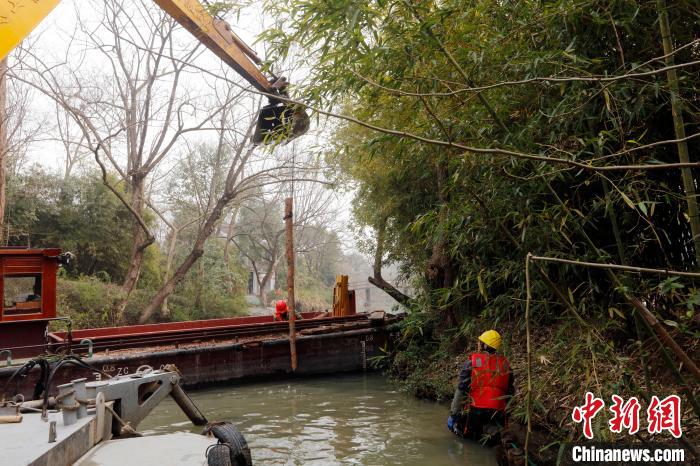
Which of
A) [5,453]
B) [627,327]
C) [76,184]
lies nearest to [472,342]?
[627,327]

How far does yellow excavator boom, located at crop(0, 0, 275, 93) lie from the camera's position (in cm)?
448

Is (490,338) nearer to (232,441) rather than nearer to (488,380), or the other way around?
(488,380)

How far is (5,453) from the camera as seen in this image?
10.4 ft

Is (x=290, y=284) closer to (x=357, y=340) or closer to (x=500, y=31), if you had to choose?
(x=357, y=340)

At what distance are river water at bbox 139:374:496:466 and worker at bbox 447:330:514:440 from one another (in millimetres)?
274

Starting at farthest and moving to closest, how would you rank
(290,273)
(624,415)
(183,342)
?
(183,342)
(290,273)
(624,415)

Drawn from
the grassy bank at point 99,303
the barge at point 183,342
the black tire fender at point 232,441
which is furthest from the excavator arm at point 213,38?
the grassy bank at point 99,303

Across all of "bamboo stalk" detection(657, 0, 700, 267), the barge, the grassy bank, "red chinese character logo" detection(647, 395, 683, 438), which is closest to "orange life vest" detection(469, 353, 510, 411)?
the barge

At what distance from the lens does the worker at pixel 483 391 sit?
225 inches

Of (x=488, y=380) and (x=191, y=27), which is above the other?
(x=191, y=27)

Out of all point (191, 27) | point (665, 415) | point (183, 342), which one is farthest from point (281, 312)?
point (665, 415)

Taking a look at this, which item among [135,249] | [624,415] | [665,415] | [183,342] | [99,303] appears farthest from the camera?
[99,303]

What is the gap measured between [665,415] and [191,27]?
880 centimetres

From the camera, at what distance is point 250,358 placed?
11.1 m
